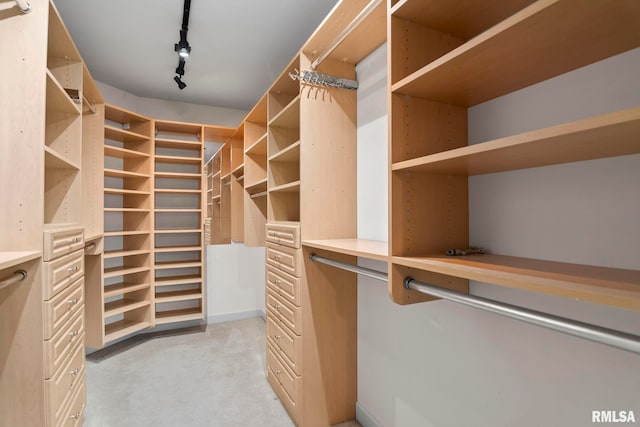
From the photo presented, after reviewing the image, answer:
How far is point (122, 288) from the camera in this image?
10.8 feet

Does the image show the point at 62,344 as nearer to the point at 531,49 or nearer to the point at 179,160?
the point at 531,49

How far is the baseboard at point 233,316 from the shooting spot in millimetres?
4078

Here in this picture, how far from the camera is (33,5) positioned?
1.40 metres

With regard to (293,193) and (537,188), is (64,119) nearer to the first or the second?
(293,193)

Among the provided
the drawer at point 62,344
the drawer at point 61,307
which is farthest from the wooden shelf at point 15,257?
the drawer at point 62,344

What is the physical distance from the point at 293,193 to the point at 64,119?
67.5 inches

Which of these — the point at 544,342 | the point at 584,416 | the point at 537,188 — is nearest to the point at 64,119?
the point at 537,188

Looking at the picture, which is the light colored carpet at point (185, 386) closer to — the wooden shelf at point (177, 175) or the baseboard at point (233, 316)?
the baseboard at point (233, 316)

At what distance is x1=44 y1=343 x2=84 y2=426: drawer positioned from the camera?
4.71 feet

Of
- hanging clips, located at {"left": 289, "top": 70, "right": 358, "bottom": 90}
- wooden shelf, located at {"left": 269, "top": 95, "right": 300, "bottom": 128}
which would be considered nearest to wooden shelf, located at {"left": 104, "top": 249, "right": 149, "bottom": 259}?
wooden shelf, located at {"left": 269, "top": 95, "right": 300, "bottom": 128}

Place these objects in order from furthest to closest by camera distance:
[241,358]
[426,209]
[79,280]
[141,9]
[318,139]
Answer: [241,358]
[141,9]
[318,139]
[79,280]
[426,209]

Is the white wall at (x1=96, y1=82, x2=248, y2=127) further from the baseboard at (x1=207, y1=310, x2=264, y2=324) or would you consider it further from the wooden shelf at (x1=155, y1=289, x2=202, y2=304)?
the baseboard at (x1=207, y1=310, x2=264, y2=324)

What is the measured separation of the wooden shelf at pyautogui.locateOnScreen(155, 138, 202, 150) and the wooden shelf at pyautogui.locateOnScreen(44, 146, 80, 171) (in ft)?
5.25

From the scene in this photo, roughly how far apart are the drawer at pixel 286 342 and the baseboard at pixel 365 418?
500 millimetres
